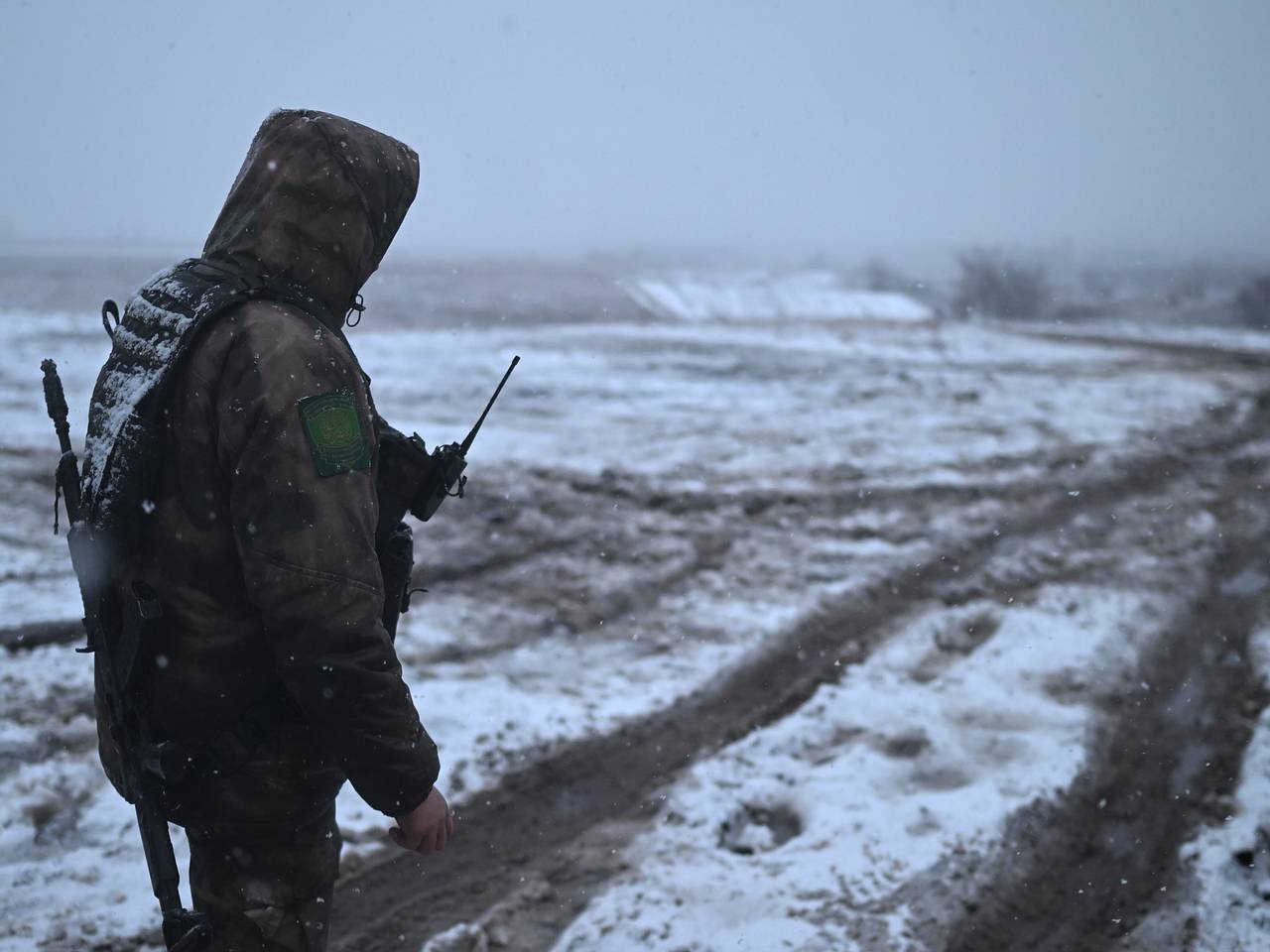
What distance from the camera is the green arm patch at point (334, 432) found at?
5.65ft

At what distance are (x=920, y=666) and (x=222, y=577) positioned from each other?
156 inches

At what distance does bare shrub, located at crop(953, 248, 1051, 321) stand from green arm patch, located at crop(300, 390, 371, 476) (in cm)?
2383

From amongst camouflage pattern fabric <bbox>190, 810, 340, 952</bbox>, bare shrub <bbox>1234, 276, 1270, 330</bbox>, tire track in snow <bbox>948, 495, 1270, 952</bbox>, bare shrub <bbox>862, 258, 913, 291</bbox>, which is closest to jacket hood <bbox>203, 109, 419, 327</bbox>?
camouflage pattern fabric <bbox>190, 810, 340, 952</bbox>

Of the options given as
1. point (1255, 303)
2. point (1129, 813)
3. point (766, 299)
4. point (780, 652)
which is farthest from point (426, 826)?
point (1255, 303)

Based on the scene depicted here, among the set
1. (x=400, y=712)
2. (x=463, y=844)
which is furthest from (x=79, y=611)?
(x=400, y=712)

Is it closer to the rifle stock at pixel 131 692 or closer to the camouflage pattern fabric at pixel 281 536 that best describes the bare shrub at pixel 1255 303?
the camouflage pattern fabric at pixel 281 536

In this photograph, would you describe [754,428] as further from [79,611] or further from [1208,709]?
[79,611]

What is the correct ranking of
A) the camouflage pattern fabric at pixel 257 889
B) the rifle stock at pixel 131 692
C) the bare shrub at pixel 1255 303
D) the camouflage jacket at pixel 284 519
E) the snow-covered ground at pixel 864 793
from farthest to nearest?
the bare shrub at pixel 1255 303 < the snow-covered ground at pixel 864 793 < the camouflage pattern fabric at pixel 257 889 < the rifle stock at pixel 131 692 < the camouflage jacket at pixel 284 519

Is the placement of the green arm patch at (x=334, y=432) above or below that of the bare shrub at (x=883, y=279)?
below

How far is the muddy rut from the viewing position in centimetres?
317

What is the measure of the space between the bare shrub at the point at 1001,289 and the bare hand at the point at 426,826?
23781 mm

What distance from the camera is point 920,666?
5012 millimetres

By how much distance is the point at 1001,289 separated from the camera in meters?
25.2

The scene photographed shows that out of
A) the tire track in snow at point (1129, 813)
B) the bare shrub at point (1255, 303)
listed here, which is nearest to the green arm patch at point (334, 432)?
the tire track in snow at point (1129, 813)
